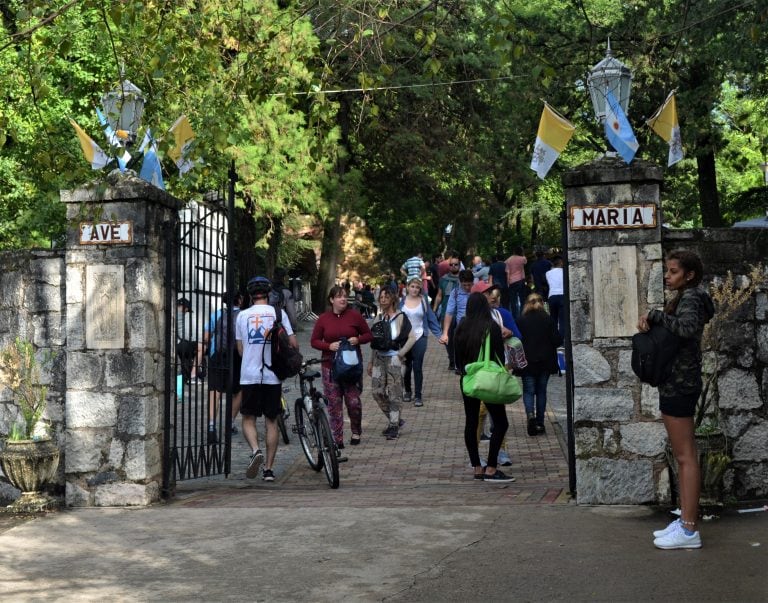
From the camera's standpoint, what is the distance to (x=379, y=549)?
23.4 feet

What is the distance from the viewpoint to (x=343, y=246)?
5631 centimetres

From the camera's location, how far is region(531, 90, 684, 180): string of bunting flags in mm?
9273

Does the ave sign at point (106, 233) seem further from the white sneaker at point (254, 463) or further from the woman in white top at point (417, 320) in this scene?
the woman in white top at point (417, 320)

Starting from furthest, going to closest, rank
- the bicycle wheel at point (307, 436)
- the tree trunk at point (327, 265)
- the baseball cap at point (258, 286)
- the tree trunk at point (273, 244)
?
the tree trunk at point (327, 265) < the tree trunk at point (273, 244) < the bicycle wheel at point (307, 436) < the baseball cap at point (258, 286)

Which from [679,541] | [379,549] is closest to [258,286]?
[379,549]

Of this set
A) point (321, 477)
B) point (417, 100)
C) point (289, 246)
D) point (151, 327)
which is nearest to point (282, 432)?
point (321, 477)

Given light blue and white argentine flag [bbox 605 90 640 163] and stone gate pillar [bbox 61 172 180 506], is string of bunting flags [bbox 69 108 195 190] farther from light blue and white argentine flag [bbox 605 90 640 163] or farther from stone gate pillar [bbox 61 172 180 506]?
light blue and white argentine flag [bbox 605 90 640 163]

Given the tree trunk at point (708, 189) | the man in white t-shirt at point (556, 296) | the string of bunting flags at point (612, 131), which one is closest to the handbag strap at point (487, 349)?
the string of bunting flags at point (612, 131)

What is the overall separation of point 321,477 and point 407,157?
2000 cm

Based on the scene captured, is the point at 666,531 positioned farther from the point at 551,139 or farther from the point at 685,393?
the point at 551,139

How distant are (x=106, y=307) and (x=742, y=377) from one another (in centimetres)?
480

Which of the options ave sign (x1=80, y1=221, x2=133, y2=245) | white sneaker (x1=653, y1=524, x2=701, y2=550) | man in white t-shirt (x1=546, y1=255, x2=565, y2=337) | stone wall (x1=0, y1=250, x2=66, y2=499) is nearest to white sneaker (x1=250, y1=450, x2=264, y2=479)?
stone wall (x1=0, y1=250, x2=66, y2=499)

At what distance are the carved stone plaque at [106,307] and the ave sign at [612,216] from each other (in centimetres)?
351

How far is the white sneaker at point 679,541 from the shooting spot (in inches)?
269
